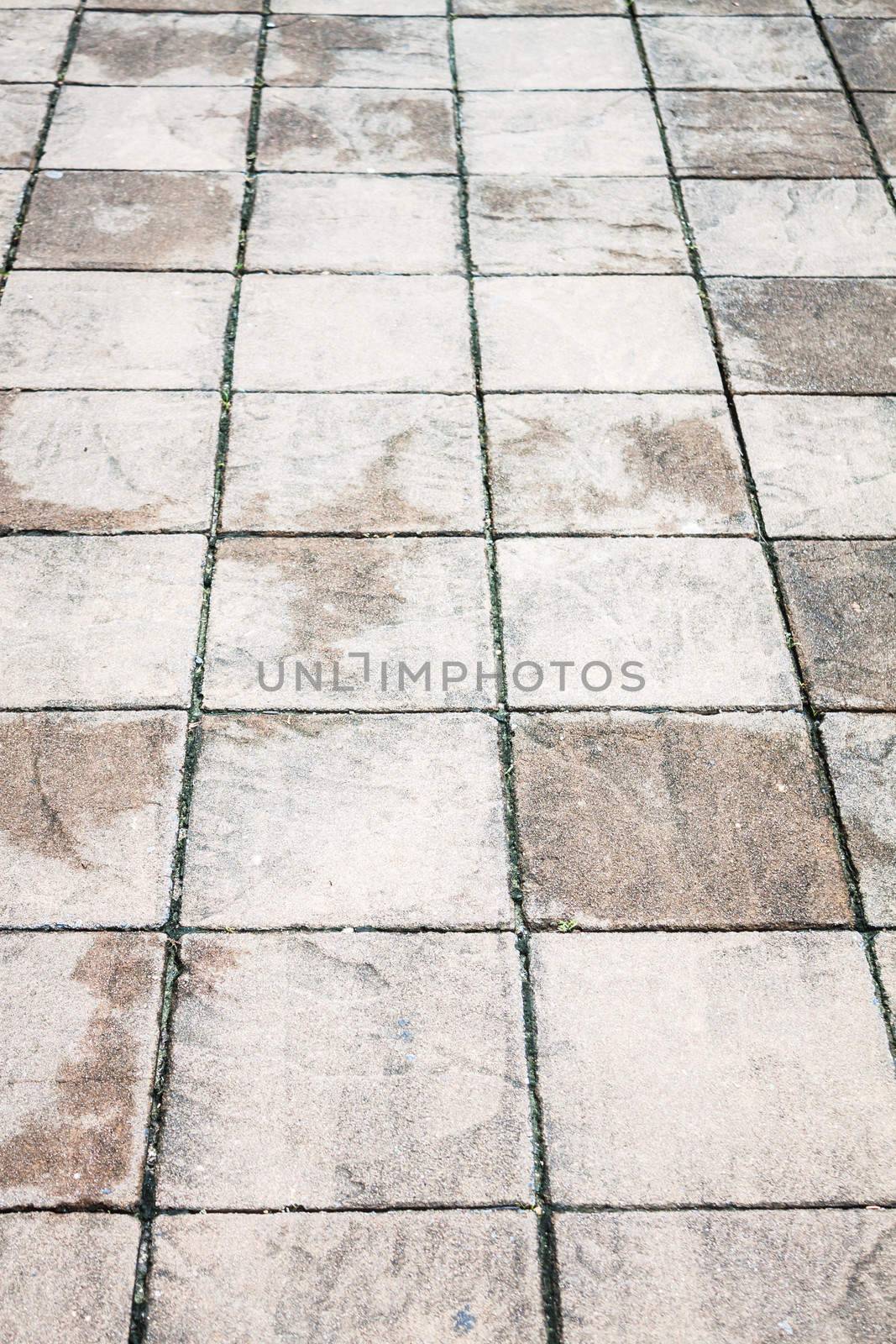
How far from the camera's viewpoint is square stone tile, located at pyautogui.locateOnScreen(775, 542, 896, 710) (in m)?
3.08

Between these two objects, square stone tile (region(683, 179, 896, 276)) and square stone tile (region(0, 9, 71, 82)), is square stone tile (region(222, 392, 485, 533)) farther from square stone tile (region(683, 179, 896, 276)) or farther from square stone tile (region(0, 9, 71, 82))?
square stone tile (region(0, 9, 71, 82))

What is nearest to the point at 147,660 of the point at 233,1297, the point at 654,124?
the point at 233,1297

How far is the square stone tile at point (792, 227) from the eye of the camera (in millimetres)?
4191

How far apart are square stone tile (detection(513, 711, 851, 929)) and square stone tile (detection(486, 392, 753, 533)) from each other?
2.25ft

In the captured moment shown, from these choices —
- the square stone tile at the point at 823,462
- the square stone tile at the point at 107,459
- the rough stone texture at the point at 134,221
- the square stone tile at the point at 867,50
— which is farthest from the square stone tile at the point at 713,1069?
the square stone tile at the point at 867,50

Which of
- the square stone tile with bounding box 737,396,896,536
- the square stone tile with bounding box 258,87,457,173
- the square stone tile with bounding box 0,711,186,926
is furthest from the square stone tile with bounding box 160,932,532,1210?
the square stone tile with bounding box 258,87,457,173

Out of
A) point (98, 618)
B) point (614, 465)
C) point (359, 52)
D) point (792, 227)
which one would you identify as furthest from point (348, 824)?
point (359, 52)

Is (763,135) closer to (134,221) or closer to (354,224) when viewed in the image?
(354,224)

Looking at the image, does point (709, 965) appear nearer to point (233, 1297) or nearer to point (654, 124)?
point (233, 1297)

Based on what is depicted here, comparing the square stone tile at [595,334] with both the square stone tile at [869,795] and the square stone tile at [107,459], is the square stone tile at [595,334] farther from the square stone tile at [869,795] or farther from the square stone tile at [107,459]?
the square stone tile at [869,795]

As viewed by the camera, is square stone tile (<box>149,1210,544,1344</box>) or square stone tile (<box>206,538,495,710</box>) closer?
square stone tile (<box>149,1210,544,1344</box>)

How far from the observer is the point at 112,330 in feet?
12.8

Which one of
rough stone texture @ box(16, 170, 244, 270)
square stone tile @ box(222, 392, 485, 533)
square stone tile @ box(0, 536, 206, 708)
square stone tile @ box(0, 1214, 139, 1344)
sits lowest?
square stone tile @ box(0, 1214, 139, 1344)

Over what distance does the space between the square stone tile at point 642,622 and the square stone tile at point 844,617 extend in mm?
70
